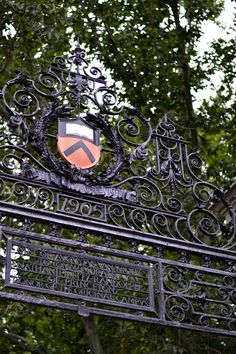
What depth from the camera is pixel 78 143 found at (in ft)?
23.8

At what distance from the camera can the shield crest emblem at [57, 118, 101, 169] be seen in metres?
7.19

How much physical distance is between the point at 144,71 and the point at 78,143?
5769 millimetres

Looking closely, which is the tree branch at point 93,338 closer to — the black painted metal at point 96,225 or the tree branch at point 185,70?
the tree branch at point 185,70

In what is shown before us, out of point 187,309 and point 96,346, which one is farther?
point 96,346

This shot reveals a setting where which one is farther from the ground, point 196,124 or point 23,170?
point 196,124

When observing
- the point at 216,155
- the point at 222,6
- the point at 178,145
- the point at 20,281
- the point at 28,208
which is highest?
the point at 222,6

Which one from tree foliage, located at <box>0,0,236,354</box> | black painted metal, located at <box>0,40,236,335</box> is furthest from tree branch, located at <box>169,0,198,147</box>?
black painted metal, located at <box>0,40,236,335</box>

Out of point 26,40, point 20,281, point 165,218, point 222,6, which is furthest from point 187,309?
point 222,6

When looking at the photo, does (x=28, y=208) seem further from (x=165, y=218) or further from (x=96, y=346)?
(x=96, y=346)

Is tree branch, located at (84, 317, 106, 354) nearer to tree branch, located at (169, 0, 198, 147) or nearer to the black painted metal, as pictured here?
tree branch, located at (169, 0, 198, 147)

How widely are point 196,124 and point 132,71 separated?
116 cm

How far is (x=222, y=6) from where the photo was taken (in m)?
13.8

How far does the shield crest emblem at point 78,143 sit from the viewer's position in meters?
7.19

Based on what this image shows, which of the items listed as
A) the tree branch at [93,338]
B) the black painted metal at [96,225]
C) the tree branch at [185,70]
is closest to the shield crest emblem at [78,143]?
the black painted metal at [96,225]
